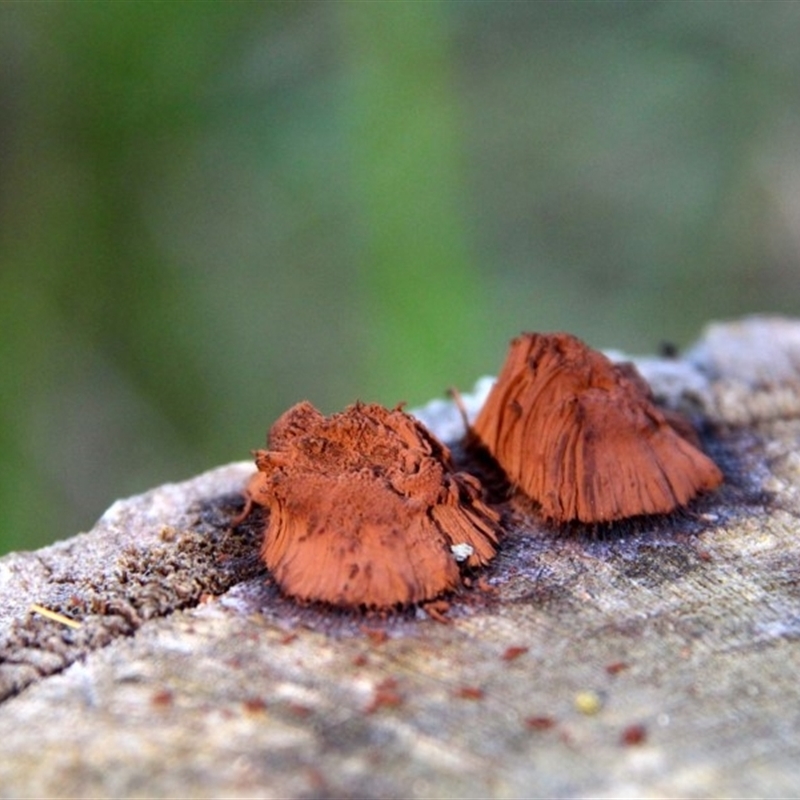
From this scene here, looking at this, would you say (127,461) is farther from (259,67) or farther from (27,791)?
(27,791)

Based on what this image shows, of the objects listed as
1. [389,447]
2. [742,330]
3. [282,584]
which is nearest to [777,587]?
[389,447]

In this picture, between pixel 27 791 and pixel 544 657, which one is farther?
Result: pixel 544 657

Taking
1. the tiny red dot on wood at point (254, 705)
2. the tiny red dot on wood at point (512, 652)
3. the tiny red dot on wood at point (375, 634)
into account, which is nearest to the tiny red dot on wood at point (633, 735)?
the tiny red dot on wood at point (512, 652)

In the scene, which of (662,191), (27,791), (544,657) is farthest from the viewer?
(662,191)

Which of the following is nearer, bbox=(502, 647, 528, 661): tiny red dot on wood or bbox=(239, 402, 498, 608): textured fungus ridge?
bbox=(502, 647, 528, 661): tiny red dot on wood

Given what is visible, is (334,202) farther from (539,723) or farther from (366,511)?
(539,723)

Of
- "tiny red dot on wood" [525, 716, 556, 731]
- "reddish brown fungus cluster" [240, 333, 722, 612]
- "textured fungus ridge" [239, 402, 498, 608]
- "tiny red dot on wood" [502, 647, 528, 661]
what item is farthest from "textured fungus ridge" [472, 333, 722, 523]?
"tiny red dot on wood" [525, 716, 556, 731]

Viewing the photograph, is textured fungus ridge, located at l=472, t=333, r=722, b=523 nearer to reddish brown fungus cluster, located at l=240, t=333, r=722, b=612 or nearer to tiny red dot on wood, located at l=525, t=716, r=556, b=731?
reddish brown fungus cluster, located at l=240, t=333, r=722, b=612
